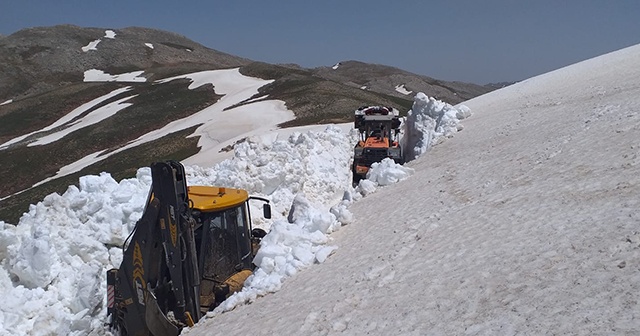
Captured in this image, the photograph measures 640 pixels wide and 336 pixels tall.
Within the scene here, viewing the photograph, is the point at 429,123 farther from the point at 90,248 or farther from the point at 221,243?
the point at 221,243

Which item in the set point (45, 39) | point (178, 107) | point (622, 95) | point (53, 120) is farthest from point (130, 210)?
point (45, 39)

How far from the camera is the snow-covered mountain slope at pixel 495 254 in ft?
18.2

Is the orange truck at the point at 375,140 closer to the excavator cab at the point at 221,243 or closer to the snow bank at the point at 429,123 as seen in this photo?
the snow bank at the point at 429,123

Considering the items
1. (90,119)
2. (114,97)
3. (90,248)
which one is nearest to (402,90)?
(114,97)

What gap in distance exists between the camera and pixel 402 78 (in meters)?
92.1

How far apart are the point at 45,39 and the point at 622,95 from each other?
92111 mm

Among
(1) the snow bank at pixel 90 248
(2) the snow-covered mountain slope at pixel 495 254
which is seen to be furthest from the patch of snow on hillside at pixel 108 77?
(2) the snow-covered mountain slope at pixel 495 254

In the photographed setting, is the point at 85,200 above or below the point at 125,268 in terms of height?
above

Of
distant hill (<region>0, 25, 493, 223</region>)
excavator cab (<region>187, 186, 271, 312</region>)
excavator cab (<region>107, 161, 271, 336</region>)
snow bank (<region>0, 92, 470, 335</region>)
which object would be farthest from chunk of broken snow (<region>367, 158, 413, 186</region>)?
distant hill (<region>0, 25, 493, 223</region>)

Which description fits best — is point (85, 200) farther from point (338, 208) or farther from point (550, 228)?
point (550, 228)

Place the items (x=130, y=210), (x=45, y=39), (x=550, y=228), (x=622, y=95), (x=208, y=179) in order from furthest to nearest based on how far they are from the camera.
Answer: (x=45, y=39)
(x=208, y=179)
(x=622, y=95)
(x=130, y=210)
(x=550, y=228)

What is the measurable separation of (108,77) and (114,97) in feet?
75.1

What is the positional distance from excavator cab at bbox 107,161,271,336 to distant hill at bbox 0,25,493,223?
1526cm

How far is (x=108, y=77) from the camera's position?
3059 inches
